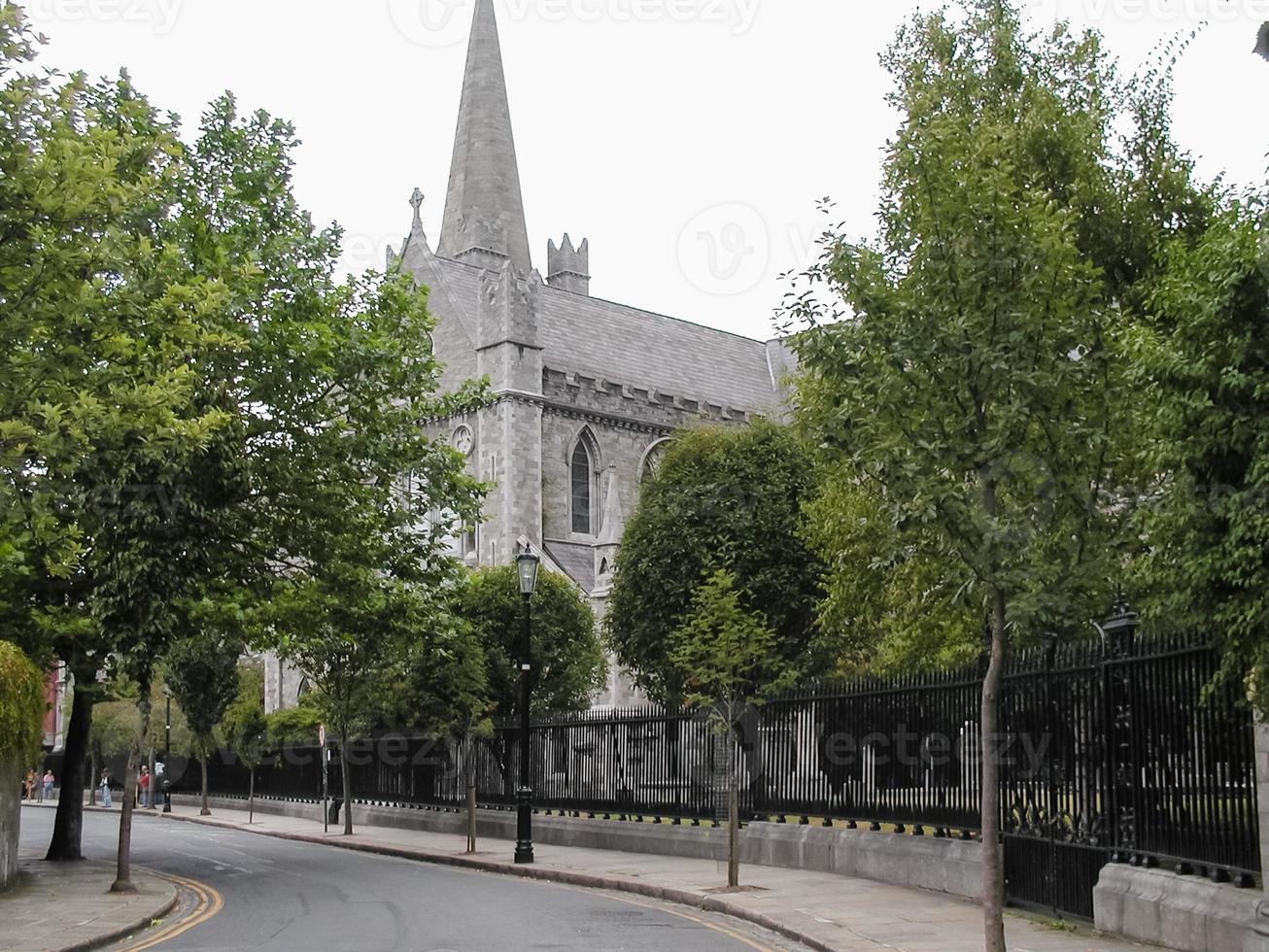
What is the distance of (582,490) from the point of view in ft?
185

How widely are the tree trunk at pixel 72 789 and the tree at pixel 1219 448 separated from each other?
17934 mm

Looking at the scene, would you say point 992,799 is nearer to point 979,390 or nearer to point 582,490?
point 979,390

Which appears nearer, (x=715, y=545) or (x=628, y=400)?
(x=715, y=545)

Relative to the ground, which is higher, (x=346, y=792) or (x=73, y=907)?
(x=346, y=792)

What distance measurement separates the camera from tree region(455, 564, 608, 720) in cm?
3672

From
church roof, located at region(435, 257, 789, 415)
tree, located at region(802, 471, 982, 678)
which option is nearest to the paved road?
tree, located at region(802, 471, 982, 678)

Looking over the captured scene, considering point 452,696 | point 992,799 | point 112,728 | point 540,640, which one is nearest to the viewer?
point 992,799

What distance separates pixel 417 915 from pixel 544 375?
4102cm

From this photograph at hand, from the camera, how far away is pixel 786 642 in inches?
1443

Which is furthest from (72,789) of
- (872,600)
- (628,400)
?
(628,400)

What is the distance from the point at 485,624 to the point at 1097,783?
81.0ft

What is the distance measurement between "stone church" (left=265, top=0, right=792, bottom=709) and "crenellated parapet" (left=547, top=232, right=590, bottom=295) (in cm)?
689

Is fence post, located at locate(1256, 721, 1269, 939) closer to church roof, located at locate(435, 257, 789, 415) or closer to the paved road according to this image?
the paved road

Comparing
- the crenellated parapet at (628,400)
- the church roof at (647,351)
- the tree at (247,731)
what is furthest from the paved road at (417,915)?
the church roof at (647,351)
